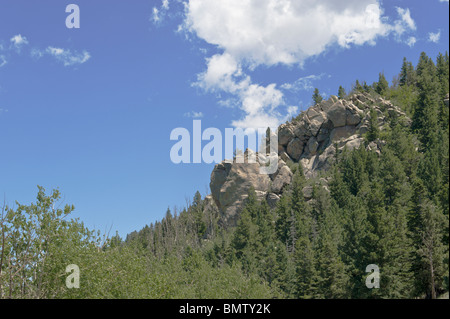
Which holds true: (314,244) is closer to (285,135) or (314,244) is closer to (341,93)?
(285,135)

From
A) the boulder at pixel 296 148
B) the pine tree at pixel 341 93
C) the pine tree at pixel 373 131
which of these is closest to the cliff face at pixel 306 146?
the boulder at pixel 296 148

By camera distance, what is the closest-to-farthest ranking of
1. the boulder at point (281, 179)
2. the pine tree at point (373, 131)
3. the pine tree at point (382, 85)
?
the pine tree at point (373, 131), the boulder at point (281, 179), the pine tree at point (382, 85)

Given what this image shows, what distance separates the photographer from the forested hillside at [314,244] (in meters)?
24.8

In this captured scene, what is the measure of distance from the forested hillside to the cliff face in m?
3.75

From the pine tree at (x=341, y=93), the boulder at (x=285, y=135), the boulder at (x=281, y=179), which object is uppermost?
the pine tree at (x=341, y=93)

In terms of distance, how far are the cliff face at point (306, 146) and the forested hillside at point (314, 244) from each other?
375 cm

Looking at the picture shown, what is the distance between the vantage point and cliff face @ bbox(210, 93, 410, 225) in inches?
4134

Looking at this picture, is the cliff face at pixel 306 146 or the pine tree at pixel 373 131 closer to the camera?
the pine tree at pixel 373 131

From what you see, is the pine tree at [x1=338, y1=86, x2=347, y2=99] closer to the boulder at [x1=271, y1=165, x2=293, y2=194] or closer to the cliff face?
the cliff face

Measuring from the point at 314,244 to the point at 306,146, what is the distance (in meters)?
57.0

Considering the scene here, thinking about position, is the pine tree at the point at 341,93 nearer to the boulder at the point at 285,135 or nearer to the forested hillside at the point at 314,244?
the forested hillside at the point at 314,244
